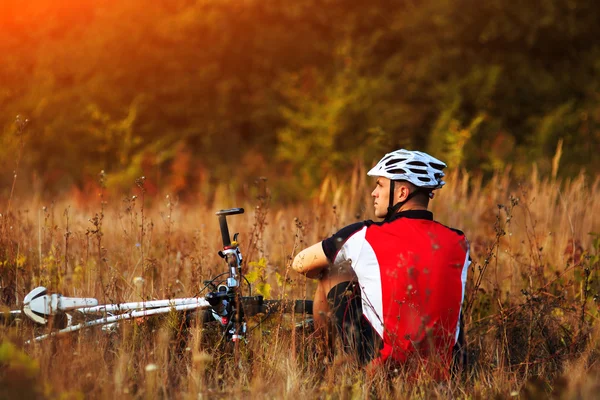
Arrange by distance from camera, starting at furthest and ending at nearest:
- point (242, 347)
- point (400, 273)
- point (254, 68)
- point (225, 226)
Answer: point (254, 68) < point (242, 347) < point (225, 226) < point (400, 273)

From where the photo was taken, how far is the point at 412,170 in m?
4.50

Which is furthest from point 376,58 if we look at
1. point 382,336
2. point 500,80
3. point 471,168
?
point 382,336

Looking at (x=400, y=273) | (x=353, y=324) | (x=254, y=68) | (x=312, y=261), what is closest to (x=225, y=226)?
(x=312, y=261)

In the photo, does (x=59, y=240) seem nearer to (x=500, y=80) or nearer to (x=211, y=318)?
(x=211, y=318)

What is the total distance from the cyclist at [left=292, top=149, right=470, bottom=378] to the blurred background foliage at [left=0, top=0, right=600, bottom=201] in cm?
1686

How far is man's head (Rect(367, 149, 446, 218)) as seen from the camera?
4492 mm

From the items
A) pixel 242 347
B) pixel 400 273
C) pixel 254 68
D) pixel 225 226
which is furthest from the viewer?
pixel 254 68

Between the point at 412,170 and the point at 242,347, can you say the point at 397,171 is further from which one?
the point at 242,347

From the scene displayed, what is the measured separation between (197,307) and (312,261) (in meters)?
0.80

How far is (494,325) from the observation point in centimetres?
571

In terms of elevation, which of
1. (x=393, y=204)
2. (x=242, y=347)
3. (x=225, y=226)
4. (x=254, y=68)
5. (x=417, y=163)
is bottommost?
(x=242, y=347)

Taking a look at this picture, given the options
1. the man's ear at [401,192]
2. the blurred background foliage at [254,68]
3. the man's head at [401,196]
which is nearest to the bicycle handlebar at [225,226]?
the man's head at [401,196]

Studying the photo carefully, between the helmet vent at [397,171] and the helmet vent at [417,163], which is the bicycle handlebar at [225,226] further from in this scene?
Result: the helmet vent at [417,163]

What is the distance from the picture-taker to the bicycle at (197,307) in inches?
167
